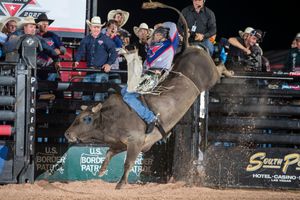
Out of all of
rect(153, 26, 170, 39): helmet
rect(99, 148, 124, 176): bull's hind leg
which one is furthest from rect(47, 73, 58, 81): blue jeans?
rect(153, 26, 170, 39): helmet

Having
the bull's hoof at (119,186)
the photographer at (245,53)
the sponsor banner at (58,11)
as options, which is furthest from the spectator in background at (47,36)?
the photographer at (245,53)

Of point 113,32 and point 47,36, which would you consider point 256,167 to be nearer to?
point 113,32

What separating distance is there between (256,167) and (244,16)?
6.40m

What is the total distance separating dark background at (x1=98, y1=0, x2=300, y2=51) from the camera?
1352cm

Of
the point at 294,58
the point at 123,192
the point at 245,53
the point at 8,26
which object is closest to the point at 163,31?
the point at 245,53

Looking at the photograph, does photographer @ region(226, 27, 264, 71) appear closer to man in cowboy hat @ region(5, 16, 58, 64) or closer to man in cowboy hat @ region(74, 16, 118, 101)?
man in cowboy hat @ region(74, 16, 118, 101)

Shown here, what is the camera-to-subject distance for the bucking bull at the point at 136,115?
7719 millimetres

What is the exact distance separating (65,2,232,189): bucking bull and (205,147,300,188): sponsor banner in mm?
794

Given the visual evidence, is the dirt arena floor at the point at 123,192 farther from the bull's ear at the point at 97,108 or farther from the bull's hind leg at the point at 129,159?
the bull's ear at the point at 97,108

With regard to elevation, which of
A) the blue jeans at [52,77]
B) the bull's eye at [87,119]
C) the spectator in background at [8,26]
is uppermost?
the spectator in background at [8,26]

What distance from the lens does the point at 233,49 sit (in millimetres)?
9227

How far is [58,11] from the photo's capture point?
9.88 meters

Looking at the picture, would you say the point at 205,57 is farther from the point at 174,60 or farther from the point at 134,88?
the point at 134,88

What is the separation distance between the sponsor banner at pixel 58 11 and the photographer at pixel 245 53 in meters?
2.26
